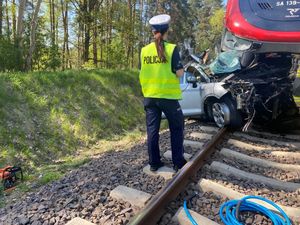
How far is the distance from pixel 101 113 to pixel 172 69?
4.81 m

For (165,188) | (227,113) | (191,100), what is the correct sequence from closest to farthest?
(165,188) → (227,113) → (191,100)

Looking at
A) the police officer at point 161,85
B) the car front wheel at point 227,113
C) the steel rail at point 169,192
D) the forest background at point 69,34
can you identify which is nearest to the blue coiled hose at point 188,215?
the steel rail at point 169,192

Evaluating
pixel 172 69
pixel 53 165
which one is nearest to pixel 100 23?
pixel 53 165

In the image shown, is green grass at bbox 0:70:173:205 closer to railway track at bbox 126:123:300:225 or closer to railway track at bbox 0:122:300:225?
railway track at bbox 0:122:300:225

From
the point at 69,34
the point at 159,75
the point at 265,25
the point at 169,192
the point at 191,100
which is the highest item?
the point at 69,34

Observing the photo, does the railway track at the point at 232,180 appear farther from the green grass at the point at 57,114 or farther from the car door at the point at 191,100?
the green grass at the point at 57,114

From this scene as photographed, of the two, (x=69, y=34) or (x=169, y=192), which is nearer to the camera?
(x=169, y=192)

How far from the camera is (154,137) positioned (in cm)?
420

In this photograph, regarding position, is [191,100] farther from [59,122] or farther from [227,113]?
[59,122]

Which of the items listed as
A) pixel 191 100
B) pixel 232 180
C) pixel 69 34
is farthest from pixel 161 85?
pixel 69 34

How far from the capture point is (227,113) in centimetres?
598

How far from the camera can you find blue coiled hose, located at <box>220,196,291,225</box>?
301 centimetres

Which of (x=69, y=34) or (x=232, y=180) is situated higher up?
(x=69, y=34)

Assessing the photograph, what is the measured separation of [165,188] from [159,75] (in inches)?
54.8
